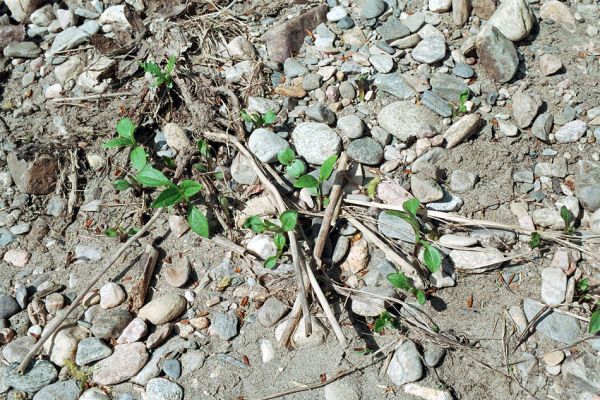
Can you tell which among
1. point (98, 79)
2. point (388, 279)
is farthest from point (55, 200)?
point (388, 279)

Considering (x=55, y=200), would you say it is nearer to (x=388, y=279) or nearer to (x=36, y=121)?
(x=36, y=121)

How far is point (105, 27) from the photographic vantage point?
3383 millimetres

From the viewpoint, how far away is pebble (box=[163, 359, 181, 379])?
2408 millimetres

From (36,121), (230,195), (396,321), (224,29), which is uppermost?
(224,29)

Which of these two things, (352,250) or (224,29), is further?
(224,29)

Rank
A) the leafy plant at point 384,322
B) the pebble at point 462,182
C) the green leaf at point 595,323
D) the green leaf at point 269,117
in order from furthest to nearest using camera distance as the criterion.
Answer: the green leaf at point 269,117, the pebble at point 462,182, the leafy plant at point 384,322, the green leaf at point 595,323

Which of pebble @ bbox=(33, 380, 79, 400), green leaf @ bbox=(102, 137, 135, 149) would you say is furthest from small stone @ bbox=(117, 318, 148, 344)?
green leaf @ bbox=(102, 137, 135, 149)

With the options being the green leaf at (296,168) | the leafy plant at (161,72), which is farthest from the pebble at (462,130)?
the leafy plant at (161,72)

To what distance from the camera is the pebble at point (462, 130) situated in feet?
9.05

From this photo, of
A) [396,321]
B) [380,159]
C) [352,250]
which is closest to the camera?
[396,321]

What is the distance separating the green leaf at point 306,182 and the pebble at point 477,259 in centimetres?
62

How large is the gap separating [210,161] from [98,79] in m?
0.80

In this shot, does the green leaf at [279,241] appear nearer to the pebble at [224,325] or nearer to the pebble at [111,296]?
the pebble at [224,325]

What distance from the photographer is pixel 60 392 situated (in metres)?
2.39
